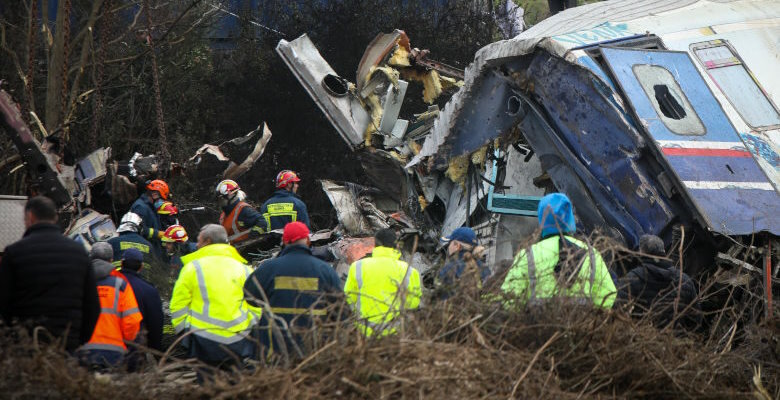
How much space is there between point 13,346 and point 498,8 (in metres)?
15.3

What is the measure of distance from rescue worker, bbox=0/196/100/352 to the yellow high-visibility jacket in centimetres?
104

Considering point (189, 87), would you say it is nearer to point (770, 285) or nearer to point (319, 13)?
point (319, 13)

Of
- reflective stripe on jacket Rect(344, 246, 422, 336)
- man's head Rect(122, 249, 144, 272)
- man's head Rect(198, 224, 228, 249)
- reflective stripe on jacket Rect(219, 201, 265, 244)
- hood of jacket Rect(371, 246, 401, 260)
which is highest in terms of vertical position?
man's head Rect(198, 224, 228, 249)

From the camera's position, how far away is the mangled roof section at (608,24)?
340 inches

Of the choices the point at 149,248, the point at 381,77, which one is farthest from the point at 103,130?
the point at 149,248

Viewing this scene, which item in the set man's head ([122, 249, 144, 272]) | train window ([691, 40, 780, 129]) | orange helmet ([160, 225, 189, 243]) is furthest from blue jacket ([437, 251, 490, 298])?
orange helmet ([160, 225, 189, 243])

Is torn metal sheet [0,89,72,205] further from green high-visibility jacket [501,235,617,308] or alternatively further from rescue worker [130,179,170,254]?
green high-visibility jacket [501,235,617,308]

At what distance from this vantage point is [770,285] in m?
7.03

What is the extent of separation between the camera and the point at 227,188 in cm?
1033

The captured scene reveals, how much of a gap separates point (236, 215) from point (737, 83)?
16.3 ft

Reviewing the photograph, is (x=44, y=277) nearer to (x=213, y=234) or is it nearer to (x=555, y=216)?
(x=213, y=234)

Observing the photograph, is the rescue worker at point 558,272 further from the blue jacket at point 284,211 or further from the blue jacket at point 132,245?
the blue jacket at point 284,211

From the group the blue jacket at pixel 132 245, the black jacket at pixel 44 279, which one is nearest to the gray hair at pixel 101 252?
the black jacket at pixel 44 279

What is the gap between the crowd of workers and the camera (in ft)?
16.8
